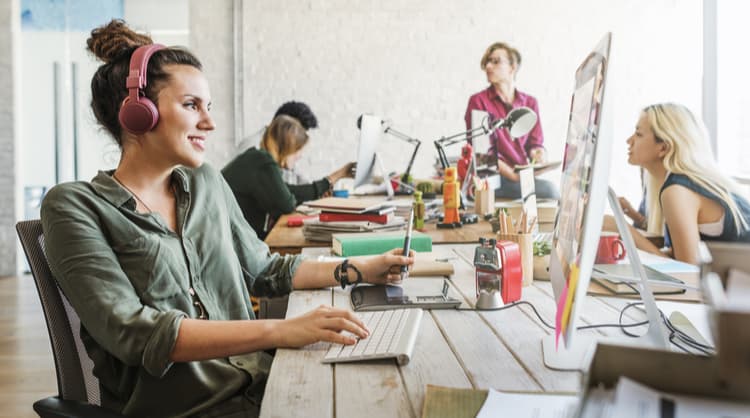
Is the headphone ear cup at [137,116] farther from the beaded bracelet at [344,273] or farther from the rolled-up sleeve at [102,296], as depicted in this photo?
the beaded bracelet at [344,273]

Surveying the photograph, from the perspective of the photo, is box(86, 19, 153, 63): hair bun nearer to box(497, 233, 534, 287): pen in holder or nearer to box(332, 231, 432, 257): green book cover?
box(332, 231, 432, 257): green book cover

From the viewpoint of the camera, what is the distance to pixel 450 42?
5.84 metres

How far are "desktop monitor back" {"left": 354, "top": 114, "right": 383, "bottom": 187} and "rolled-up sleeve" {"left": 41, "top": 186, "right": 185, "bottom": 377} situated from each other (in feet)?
7.58

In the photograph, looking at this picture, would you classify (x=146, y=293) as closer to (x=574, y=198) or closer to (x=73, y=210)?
(x=73, y=210)

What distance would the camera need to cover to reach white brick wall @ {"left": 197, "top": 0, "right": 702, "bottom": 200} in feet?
18.9

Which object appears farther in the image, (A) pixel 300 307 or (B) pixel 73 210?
(A) pixel 300 307

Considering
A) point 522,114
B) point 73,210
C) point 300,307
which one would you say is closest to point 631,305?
point 300,307

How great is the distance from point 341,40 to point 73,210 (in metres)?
4.82

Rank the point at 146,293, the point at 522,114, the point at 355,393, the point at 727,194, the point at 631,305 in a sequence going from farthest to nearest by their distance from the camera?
1. the point at 522,114
2. the point at 727,194
3. the point at 631,305
4. the point at 146,293
5. the point at 355,393

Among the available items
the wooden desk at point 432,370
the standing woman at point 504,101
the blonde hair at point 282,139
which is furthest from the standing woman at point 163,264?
the standing woman at point 504,101

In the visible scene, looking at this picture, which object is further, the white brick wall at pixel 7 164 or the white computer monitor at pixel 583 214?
the white brick wall at pixel 7 164

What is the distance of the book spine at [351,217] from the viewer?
244 cm

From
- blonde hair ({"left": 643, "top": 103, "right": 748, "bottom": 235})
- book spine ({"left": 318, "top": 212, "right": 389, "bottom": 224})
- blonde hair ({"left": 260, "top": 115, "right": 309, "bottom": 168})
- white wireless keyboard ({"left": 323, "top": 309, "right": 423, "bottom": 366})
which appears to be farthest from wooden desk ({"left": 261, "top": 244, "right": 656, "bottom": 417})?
blonde hair ({"left": 260, "top": 115, "right": 309, "bottom": 168})

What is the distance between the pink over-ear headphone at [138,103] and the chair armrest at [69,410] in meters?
0.52
